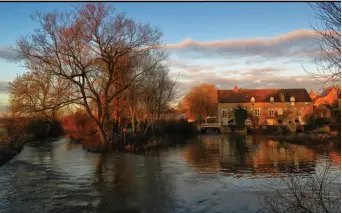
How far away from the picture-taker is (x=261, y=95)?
65.9 meters

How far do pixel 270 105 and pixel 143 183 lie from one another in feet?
175

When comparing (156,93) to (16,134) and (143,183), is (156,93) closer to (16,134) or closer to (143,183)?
(16,134)

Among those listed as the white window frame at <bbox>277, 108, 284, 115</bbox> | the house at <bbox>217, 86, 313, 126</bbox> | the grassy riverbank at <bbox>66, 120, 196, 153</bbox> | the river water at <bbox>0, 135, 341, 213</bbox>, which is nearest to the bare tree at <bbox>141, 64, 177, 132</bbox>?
the grassy riverbank at <bbox>66, 120, 196, 153</bbox>

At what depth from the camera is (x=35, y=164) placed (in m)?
21.0

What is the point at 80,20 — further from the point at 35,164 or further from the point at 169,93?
the point at 169,93

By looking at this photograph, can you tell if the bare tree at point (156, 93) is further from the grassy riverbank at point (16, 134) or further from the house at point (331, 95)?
the house at point (331, 95)

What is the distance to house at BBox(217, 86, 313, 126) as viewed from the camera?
6212 cm

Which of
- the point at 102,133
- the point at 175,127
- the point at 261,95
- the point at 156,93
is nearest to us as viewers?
the point at 102,133

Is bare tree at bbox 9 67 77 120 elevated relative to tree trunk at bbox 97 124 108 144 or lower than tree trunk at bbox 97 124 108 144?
elevated

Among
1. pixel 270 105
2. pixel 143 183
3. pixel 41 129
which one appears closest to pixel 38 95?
Result: pixel 143 183

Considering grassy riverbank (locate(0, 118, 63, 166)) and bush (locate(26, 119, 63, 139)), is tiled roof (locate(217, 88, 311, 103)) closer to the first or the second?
bush (locate(26, 119, 63, 139))

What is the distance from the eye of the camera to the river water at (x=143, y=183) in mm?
11094

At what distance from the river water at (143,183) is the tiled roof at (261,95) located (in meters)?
43.5

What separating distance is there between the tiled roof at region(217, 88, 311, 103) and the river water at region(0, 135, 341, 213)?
43.5 m
